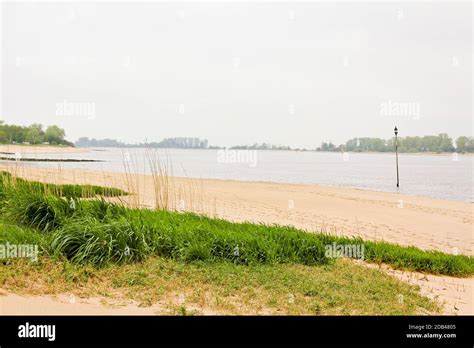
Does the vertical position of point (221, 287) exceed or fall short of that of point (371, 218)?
it exceeds it

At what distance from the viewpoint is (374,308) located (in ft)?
18.6

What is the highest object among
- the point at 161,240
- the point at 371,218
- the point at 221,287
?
the point at 161,240

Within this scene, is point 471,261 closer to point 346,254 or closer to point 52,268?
point 346,254

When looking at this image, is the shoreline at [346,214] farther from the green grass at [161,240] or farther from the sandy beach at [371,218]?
the green grass at [161,240]

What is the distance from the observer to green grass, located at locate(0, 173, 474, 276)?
7191 millimetres

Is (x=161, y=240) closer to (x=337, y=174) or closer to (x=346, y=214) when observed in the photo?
(x=346, y=214)

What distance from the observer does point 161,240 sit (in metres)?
7.98

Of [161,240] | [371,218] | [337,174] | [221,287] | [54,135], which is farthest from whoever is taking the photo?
[54,135]

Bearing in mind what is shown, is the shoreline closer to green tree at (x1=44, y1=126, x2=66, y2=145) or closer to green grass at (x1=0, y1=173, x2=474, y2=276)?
green grass at (x1=0, y1=173, x2=474, y2=276)

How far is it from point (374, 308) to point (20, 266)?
4664 millimetres

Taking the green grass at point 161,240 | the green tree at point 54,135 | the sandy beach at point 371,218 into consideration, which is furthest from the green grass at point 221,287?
the green tree at point 54,135

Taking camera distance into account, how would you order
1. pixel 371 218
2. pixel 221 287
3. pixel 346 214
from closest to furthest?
pixel 221 287, pixel 371 218, pixel 346 214

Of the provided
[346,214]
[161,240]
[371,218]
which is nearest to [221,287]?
[161,240]

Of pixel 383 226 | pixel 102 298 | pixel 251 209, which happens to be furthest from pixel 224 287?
pixel 251 209
